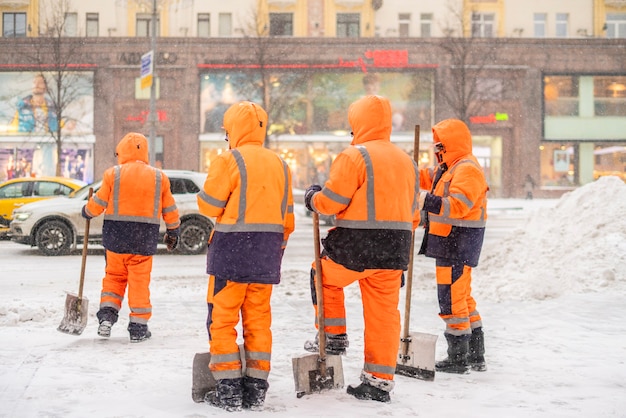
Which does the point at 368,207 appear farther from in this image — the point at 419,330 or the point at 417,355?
the point at 419,330

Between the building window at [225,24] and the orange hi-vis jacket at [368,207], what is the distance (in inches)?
1271

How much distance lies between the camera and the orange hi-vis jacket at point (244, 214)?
4.39m

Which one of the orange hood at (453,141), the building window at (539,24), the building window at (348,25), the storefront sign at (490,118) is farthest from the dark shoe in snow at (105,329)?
the building window at (539,24)

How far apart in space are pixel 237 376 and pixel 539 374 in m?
2.30

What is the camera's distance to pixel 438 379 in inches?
204

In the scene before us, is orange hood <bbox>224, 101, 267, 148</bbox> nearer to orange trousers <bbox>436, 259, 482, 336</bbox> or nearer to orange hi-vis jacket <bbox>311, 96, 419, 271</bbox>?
orange hi-vis jacket <bbox>311, 96, 419, 271</bbox>

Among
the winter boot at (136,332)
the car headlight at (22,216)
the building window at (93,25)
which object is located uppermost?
the building window at (93,25)

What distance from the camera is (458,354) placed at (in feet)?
17.5

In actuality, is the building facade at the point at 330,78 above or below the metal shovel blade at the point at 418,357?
above

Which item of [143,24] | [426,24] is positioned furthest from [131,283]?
[426,24]

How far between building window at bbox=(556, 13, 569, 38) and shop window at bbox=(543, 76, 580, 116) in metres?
2.19

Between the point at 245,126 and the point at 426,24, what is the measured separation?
3310cm

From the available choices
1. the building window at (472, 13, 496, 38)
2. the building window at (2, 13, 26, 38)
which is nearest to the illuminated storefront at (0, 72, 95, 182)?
the building window at (2, 13, 26, 38)

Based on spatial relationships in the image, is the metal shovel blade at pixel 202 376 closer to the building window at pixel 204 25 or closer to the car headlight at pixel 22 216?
the car headlight at pixel 22 216
